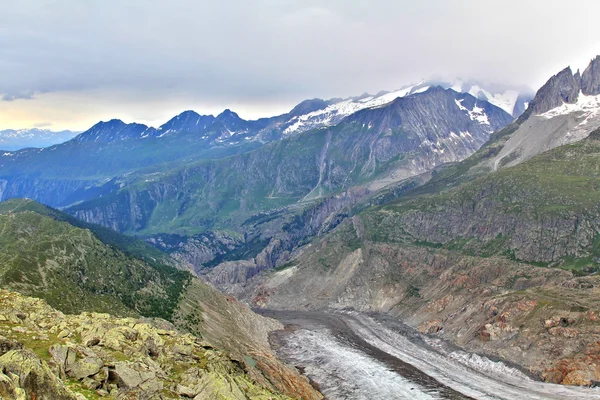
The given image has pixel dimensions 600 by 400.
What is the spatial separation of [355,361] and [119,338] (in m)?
116

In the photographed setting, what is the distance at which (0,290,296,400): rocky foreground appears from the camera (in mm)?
45781

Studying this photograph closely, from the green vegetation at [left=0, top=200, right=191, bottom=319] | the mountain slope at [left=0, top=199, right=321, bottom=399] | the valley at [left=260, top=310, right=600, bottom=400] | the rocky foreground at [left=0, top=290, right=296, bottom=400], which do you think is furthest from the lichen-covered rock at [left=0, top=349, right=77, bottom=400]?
the valley at [left=260, top=310, right=600, bottom=400]

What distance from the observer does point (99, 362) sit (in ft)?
197

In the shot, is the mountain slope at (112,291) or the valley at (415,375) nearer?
the mountain slope at (112,291)

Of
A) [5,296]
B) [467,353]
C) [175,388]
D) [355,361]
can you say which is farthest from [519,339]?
[5,296]

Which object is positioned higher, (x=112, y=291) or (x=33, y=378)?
(x=33, y=378)

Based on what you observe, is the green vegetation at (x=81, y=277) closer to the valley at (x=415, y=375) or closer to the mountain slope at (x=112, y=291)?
the mountain slope at (x=112, y=291)

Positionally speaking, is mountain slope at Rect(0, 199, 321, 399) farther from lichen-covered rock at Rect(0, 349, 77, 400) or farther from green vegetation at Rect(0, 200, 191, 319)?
lichen-covered rock at Rect(0, 349, 77, 400)

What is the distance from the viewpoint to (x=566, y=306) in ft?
583

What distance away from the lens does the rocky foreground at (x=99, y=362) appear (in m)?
45.8

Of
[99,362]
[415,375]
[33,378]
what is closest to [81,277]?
[99,362]

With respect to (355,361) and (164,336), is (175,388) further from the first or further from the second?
(355,361)

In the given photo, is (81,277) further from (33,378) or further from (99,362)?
(33,378)

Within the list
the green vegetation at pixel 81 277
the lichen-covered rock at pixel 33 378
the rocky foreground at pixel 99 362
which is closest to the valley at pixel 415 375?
the green vegetation at pixel 81 277
